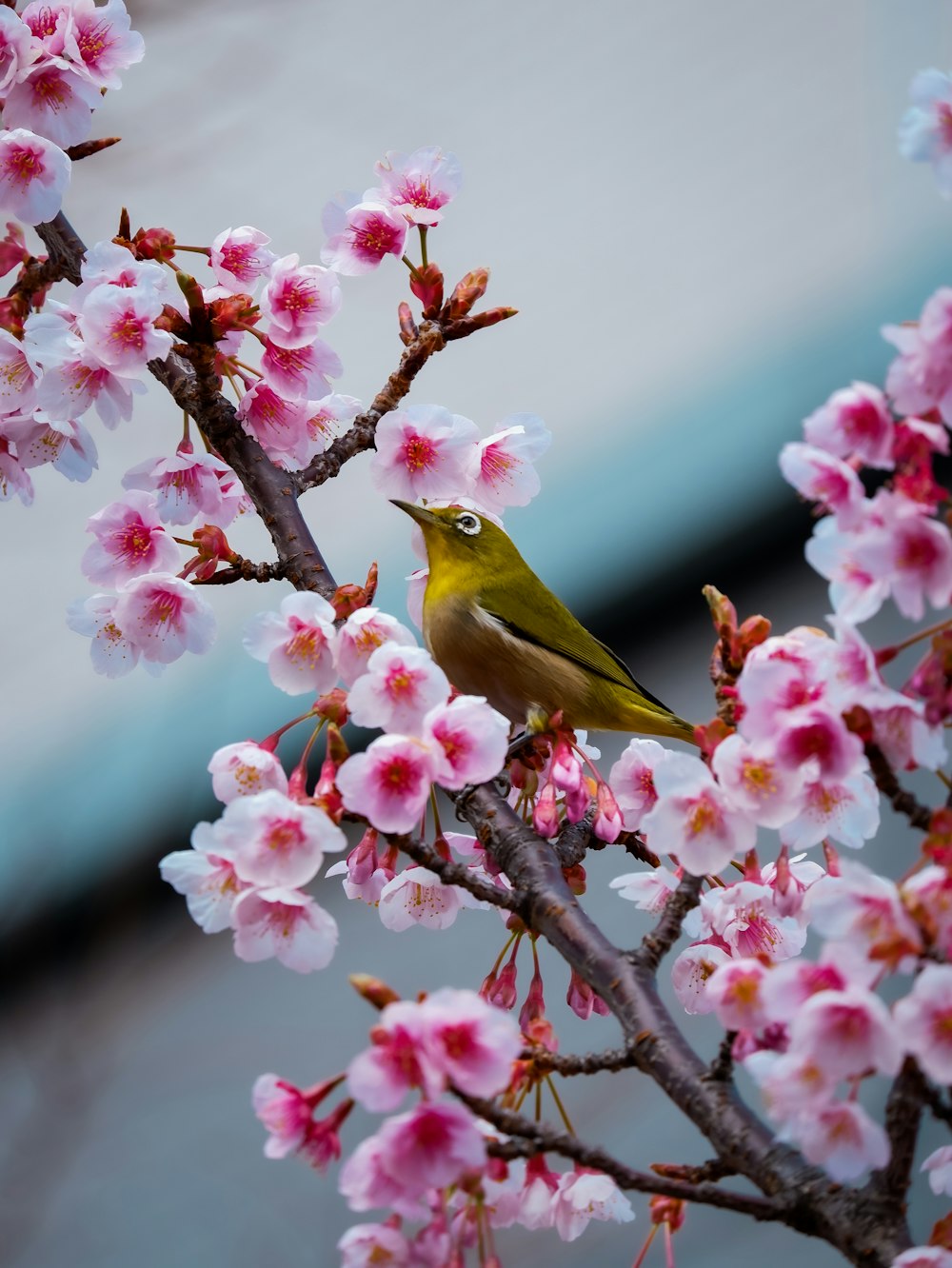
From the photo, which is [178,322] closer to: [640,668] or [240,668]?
[240,668]

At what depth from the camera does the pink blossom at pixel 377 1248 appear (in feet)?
1.84

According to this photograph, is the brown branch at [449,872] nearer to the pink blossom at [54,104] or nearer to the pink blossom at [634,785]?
the pink blossom at [634,785]

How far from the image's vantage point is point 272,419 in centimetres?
103

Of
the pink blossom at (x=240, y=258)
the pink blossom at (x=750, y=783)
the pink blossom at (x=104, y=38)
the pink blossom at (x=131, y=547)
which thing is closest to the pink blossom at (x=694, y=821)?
the pink blossom at (x=750, y=783)

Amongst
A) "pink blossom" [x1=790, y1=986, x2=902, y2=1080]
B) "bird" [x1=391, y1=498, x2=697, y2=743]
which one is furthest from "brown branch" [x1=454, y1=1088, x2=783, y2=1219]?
"bird" [x1=391, y1=498, x2=697, y2=743]

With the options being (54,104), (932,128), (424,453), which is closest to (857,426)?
(932,128)

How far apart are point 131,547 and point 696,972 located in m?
0.53

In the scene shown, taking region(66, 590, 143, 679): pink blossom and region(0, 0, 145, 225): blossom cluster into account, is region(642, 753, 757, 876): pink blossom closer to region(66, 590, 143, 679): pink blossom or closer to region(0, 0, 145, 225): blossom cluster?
region(66, 590, 143, 679): pink blossom

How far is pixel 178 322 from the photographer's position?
92cm

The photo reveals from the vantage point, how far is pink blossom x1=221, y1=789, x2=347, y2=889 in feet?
2.13

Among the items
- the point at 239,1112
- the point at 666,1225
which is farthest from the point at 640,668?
the point at 666,1225

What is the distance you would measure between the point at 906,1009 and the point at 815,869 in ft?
1.26

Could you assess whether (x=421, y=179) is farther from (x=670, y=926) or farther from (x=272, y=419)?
(x=670, y=926)

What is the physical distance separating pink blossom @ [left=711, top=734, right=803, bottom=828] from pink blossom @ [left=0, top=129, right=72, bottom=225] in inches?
25.7
